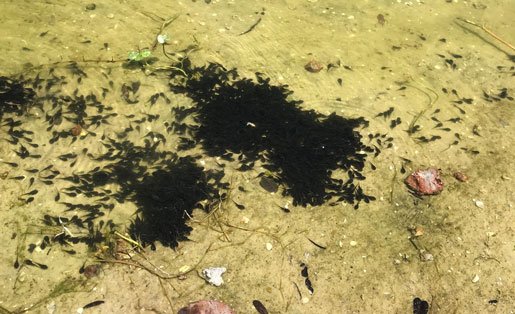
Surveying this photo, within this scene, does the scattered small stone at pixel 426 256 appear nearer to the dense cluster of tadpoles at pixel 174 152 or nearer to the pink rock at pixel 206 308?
the dense cluster of tadpoles at pixel 174 152

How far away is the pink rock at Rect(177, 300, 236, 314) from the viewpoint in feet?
17.9

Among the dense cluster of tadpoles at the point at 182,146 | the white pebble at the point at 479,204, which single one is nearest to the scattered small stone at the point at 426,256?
the dense cluster of tadpoles at the point at 182,146

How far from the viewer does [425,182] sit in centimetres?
698

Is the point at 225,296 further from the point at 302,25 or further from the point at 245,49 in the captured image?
the point at 302,25

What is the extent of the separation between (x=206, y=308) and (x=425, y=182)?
3.85 metres

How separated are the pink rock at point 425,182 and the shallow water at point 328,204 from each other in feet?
0.42

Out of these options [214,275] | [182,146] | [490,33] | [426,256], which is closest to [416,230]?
[426,256]

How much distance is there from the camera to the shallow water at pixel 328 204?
592 cm

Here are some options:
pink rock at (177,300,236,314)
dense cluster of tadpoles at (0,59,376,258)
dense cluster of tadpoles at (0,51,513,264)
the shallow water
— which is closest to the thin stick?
the shallow water

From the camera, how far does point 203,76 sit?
819 centimetres

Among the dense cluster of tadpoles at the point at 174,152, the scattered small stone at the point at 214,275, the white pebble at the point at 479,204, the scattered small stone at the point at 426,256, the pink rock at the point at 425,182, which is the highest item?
the dense cluster of tadpoles at the point at 174,152

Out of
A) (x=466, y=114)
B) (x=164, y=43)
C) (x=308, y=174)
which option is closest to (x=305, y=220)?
(x=308, y=174)

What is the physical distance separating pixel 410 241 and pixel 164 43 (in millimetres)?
5657

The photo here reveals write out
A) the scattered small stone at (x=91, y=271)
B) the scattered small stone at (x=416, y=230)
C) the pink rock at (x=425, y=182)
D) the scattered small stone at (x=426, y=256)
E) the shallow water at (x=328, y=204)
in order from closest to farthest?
the scattered small stone at (x=91, y=271) → the shallow water at (x=328, y=204) → the scattered small stone at (x=426, y=256) → the scattered small stone at (x=416, y=230) → the pink rock at (x=425, y=182)
